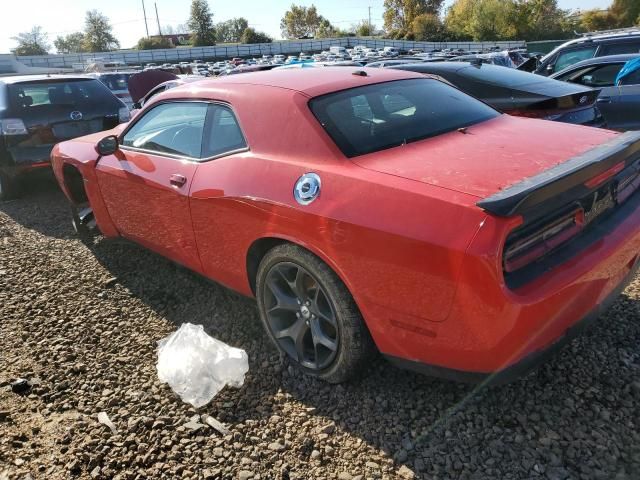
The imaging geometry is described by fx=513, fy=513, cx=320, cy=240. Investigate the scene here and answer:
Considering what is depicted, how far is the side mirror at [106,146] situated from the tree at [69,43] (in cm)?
11044

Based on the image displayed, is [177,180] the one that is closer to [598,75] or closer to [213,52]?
[598,75]

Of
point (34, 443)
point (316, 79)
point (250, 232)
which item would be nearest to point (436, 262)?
point (250, 232)

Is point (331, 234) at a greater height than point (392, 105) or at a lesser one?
lesser

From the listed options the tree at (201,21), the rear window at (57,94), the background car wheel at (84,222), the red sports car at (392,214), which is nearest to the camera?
the red sports car at (392,214)

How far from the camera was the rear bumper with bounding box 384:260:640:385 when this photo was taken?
1938 mm

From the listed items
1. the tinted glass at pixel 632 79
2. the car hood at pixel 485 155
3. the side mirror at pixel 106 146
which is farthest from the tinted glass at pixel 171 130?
the tinted glass at pixel 632 79

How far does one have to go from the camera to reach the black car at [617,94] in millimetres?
6242

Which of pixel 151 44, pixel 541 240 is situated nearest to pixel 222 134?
pixel 541 240

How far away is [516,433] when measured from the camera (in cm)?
215

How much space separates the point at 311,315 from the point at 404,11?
94834mm

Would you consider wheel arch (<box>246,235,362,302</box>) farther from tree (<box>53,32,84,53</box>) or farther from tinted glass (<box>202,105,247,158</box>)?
tree (<box>53,32,84,53</box>)

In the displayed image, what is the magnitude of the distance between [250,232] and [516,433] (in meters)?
1.52

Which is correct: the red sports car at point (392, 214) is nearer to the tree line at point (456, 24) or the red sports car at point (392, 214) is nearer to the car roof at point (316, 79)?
the car roof at point (316, 79)

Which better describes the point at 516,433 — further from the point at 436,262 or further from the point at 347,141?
the point at 347,141
